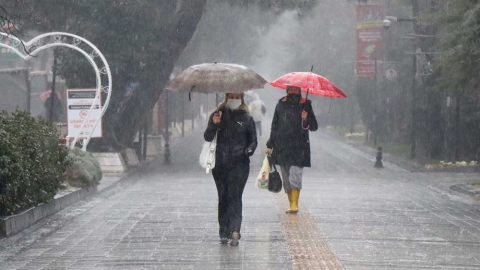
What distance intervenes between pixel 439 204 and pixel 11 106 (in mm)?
30816

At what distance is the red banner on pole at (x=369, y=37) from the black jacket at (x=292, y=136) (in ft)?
66.1

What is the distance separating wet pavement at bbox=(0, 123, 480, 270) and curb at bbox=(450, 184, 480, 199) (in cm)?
33

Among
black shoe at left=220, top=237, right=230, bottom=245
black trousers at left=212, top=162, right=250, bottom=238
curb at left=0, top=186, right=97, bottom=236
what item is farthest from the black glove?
curb at left=0, top=186, right=97, bottom=236

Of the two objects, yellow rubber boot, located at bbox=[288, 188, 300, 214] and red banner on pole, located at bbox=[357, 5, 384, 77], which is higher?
red banner on pole, located at bbox=[357, 5, 384, 77]

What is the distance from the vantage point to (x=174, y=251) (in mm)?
9781

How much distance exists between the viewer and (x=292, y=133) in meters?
12.6

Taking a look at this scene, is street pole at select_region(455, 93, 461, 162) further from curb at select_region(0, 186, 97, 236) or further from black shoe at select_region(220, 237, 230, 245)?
black shoe at select_region(220, 237, 230, 245)

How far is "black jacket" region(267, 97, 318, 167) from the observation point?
1258cm

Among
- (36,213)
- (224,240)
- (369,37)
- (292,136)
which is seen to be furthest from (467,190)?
(369,37)

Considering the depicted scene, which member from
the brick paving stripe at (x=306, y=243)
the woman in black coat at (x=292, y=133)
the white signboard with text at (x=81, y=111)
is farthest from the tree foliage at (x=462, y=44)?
the white signboard with text at (x=81, y=111)

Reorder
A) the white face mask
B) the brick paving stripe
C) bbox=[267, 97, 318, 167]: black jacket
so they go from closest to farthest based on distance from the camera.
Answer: the brick paving stripe
the white face mask
bbox=[267, 97, 318, 167]: black jacket

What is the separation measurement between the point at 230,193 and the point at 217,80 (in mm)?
1266

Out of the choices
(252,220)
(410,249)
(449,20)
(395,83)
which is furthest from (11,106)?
(410,249)

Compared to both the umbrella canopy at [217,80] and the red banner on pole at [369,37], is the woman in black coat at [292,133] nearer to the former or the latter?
the umbrella canopy at [217,80]
